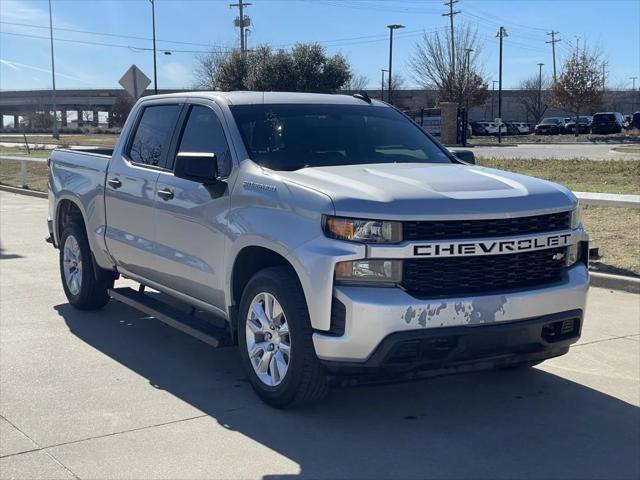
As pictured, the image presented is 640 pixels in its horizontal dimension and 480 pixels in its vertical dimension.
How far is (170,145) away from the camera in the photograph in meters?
6.15

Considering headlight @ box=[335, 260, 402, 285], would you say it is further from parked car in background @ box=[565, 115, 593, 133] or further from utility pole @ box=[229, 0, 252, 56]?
parked car in background @ box=[565, 115, 593, 133]

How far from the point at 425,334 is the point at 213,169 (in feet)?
6.08

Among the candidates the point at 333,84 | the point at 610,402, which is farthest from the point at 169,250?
the point at 333,84

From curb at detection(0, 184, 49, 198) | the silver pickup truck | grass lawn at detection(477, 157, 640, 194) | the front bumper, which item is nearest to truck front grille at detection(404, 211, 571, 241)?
the silver pickup truck

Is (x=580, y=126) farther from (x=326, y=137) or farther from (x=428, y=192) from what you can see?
(x=428, y=192)

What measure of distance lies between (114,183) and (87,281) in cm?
117

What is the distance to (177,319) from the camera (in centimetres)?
588

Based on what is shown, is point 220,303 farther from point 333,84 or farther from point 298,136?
point 333,84

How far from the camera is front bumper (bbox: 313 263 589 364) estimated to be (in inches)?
166

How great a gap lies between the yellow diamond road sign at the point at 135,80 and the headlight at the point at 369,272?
12.3 metres

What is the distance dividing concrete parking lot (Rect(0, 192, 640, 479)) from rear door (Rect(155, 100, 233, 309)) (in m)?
0.71

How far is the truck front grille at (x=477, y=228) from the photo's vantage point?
435 centimetres

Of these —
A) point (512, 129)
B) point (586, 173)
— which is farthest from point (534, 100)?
point (586, 173)

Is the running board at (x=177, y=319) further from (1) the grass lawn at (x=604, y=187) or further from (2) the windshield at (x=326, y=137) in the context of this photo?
(1) the grass lawn at (x=604, y=187)
